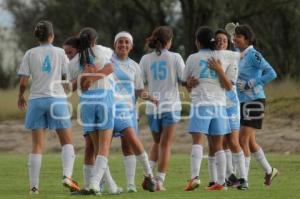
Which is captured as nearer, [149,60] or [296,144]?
[149,60]

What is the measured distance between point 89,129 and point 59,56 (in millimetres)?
1185

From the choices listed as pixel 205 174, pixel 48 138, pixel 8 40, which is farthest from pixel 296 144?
pixel 8 40

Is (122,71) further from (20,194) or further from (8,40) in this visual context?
(8,40)

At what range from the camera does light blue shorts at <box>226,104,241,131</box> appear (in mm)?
16670

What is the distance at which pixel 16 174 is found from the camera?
20.6 metres

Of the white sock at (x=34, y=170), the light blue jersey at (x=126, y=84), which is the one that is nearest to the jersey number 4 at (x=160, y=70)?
the light blue jersey at (x=126, y=84)

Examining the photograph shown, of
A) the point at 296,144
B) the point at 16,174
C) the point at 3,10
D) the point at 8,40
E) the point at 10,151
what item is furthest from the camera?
the point at 3,10

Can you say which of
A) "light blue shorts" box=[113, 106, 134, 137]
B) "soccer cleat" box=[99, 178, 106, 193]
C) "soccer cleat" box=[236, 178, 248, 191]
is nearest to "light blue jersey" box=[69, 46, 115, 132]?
"light blue shorts" box=[113, 106, 134, 137]

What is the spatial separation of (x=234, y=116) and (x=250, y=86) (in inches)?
21.6

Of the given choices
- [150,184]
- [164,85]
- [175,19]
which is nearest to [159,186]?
[150,184]

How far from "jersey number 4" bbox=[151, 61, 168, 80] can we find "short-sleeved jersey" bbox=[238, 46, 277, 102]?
1283 mm

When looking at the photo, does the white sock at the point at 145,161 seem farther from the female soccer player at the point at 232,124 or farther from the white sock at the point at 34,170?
the white sock at the point at 34,170

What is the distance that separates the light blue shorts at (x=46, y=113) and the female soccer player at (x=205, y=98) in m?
1.67

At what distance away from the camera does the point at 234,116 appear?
658 inches
